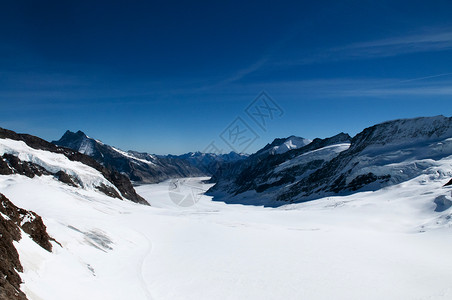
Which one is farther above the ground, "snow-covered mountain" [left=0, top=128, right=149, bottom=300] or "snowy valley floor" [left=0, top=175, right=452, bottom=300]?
"snow-covered mountain" [left=0, top=128, right=149, bottom=300]

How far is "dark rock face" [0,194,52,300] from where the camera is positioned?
856 cm

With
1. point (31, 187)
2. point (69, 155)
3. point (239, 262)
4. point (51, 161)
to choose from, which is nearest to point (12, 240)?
point (239, 262)

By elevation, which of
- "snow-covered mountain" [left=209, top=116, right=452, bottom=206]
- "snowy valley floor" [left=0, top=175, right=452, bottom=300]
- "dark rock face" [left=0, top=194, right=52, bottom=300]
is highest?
"snow-covered mountain" [left=209, top=116, right=452, bottom=206]

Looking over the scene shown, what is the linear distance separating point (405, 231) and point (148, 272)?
2708 cm

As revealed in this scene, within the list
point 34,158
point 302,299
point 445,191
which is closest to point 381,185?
point 445,191

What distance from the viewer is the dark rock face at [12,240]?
856cm

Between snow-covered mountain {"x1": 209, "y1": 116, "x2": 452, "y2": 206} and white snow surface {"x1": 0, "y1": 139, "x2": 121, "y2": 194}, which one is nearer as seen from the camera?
white snow surface {"x1": 0, "y1": 139, "x2": 121, "y2": 194}

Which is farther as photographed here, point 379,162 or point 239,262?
point 379,162

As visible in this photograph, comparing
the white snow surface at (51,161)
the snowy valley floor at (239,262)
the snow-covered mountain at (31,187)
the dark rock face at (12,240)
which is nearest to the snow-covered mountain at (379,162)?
the snowy valley floor at (239,262)

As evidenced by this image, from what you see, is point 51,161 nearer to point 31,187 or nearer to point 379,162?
point 31,187

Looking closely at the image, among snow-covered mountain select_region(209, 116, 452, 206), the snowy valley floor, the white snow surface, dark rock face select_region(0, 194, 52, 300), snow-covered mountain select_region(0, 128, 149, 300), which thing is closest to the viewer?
dark rock face select_region(0, 194, 52, 300)

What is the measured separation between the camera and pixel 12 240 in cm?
1183

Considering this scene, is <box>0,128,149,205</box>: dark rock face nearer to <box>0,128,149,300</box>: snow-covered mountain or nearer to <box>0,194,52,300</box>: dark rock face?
<box>0,128,149,300</box>: snow-covered mountain

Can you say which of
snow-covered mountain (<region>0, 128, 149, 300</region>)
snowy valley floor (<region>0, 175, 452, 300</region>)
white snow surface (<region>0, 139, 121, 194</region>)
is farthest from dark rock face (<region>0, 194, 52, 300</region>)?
white snow surface (<region>0, 139, 121, 194</region>)
